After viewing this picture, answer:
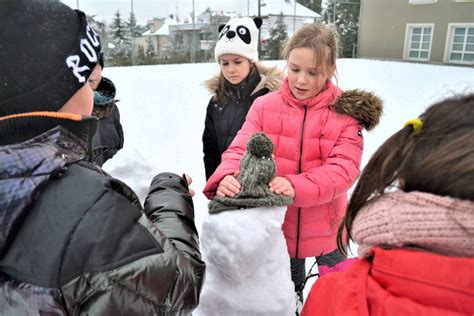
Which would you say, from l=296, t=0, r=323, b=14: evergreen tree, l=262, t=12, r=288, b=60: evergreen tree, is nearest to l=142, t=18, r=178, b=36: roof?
l=262, t=12, r=288, b=60: evergreen tree

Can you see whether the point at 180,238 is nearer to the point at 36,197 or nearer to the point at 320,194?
the point at 36,197

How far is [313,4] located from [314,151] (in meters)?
26.3

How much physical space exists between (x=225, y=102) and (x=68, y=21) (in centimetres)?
192

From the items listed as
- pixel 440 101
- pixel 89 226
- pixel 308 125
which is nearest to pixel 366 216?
pixel 440 101

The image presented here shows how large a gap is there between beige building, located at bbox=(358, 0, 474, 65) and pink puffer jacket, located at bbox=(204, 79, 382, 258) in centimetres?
2099

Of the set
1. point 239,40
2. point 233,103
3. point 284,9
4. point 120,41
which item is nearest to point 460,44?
point 284,9

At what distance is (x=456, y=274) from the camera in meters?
0.81

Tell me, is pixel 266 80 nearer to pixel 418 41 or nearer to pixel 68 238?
pixel 68 238

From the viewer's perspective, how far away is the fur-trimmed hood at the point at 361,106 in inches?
77.8

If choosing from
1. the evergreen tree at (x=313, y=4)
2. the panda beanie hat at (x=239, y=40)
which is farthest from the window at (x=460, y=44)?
the panda beanie hat at (x=239, y=40)

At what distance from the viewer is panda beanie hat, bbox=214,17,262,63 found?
2986 mm

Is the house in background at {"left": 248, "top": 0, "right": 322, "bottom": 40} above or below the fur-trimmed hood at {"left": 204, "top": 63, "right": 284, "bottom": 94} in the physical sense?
above

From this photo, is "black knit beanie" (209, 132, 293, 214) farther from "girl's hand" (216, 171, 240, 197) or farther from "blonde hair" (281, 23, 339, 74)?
"blonde hair" (281, 23, 339, 74)

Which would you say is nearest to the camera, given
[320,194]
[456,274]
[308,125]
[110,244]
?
[456,274]
